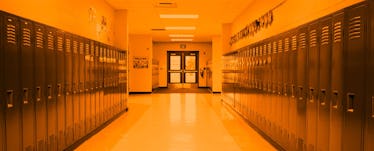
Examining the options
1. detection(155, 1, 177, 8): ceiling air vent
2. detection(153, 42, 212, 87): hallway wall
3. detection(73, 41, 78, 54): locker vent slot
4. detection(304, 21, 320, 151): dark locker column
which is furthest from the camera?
detection(153, 42, 212, 87): hallway wall

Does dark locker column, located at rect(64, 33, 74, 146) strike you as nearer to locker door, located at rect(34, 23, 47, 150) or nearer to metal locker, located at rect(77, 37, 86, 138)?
metal locker, located at rect(77, 37, 86, 138)

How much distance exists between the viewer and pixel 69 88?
419 centimetres

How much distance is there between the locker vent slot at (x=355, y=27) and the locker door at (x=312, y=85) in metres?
0.62

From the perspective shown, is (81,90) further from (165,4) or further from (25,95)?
(165,4)

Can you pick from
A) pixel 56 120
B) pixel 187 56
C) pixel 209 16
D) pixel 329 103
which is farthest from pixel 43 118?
pixel 187 56

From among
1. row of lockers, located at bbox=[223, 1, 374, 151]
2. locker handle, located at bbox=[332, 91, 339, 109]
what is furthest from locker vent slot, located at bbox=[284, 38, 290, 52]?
locker handle, located at bbox=[332, 91, 339, 109]

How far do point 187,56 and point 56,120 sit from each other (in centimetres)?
1604

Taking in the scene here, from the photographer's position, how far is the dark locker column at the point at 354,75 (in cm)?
220

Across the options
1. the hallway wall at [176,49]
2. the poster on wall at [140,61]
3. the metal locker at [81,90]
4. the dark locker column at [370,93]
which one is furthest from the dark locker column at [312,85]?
the hallway wall at [176,49]

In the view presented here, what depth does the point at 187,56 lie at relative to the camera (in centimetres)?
1967

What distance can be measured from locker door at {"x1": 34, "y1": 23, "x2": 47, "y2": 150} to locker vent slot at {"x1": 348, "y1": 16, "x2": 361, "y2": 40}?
9.16 ft

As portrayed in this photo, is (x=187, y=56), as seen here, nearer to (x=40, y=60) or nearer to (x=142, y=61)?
(x=142, y=61)

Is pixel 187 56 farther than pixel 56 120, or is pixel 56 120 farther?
pixel 187 56

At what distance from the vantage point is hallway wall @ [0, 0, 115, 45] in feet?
12.5
